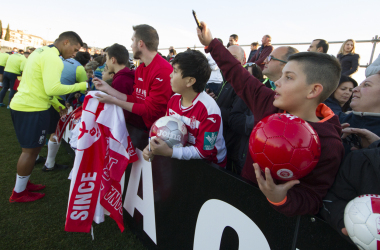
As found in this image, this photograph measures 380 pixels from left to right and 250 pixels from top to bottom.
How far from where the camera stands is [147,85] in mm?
2660

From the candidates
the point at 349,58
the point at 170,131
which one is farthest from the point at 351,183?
the point at 349,58

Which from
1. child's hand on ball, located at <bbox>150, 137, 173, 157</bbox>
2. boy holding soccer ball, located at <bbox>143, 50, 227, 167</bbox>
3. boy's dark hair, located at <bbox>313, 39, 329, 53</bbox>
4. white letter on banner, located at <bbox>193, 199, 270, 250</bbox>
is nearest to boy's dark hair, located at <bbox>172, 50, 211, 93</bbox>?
boy holding soccer ball, located at <bbox>143, 50, 227, 167</bbox>

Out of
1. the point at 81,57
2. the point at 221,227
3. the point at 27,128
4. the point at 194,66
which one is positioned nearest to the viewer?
the point at 221,227

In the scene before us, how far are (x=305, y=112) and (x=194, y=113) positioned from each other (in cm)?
92

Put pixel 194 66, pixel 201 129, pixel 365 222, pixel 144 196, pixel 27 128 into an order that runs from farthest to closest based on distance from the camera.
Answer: pixel 27 128 < pixel 144 196 < pixel 194 66 < pixel 201 129 < pixel 365 222

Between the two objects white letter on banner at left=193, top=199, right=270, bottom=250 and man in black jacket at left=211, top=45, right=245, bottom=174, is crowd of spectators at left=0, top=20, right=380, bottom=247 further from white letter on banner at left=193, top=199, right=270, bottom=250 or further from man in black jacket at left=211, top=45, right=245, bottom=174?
white letter on banner at left=193, top=199, right=270, bottom=250

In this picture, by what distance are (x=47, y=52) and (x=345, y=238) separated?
3792 mm

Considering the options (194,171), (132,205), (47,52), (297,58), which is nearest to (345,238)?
(297,58)

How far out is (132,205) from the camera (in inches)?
105

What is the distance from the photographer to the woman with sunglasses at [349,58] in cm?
482

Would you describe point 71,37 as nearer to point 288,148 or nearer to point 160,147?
point 160,147

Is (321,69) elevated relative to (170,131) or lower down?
elevated

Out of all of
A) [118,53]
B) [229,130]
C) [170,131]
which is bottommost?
[229,130]

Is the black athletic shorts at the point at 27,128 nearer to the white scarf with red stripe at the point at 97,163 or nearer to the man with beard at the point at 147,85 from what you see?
the white scarf with red stripe at the point at 97,163
